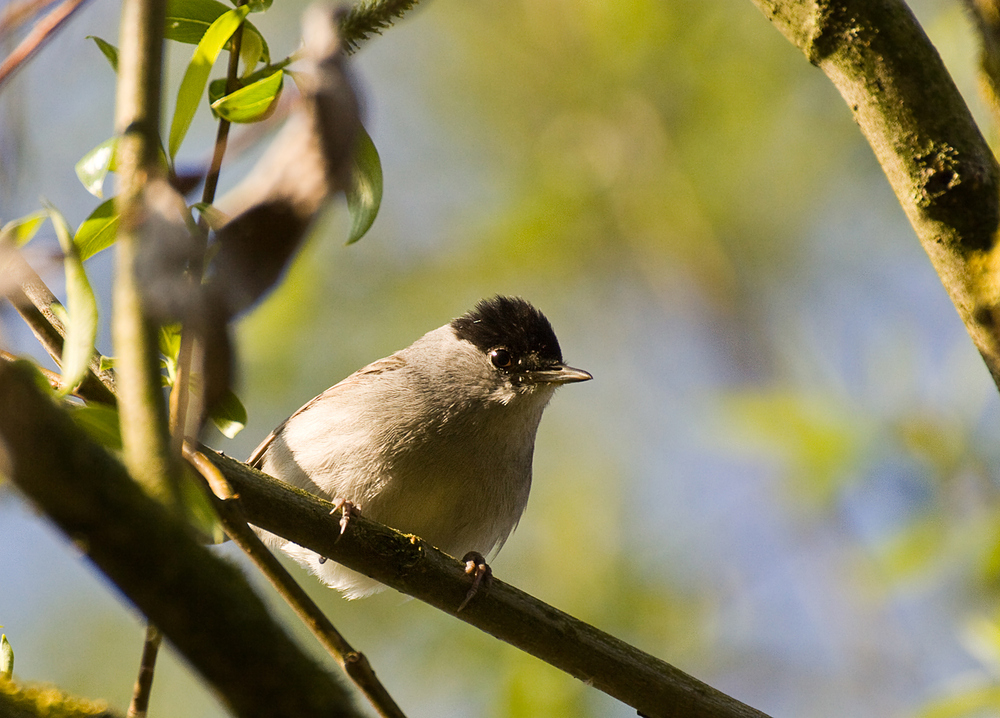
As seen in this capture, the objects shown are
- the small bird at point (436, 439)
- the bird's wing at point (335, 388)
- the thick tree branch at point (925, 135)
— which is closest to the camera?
the thick tree branch at point (925, 135)

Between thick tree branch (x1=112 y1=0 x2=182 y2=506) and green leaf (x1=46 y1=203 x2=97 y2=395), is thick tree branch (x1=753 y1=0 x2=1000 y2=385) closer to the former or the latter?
thick tree branch (x1=112 y1=0 x2=182 y2=506)

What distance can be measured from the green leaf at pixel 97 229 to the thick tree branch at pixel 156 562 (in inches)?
30.0

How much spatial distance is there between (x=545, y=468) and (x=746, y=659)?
8.25 ft

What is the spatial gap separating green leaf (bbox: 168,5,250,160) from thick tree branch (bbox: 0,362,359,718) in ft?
2.90

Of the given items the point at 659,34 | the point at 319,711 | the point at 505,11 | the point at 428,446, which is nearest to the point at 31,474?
the point at 319,711

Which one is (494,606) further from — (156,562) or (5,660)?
(156,562)

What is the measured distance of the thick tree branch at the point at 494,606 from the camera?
2.37 m

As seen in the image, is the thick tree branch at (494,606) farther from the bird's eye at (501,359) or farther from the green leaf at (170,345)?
the bird's eye at (501,359)

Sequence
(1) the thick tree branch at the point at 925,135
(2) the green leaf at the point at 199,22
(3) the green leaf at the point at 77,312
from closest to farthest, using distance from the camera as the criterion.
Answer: (3) the green leaf at the point at 77,312 → (2) the green leaf at the point at 199,22 → (1) the thick tree branch at the point at 925,135

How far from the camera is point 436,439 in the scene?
4.18m

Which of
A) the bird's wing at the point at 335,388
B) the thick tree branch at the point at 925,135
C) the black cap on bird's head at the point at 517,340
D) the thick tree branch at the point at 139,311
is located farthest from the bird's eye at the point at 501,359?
the thick tree branch at the point at 139,311

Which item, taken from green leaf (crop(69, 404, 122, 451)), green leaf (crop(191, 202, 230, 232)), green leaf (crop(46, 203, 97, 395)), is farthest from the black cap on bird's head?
green leaf (crop(46, 203, 97, 395))

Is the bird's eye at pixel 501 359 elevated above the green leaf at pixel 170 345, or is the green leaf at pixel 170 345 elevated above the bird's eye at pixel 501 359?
the green leaf at pixel 170 345

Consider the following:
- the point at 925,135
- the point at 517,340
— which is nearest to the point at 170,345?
the point at 925,135
